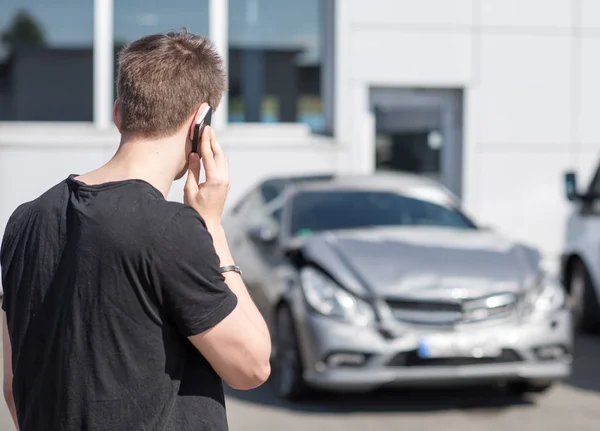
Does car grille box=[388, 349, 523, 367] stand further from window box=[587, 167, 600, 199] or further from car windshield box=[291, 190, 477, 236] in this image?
window box=[587, 167, 600, 199]

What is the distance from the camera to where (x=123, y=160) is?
7.18 feet

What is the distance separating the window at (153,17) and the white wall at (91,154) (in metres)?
1.28

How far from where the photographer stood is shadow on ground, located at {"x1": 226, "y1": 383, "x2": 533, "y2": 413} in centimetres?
699

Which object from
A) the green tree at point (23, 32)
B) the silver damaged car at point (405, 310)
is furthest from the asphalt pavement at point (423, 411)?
the green tree at point (23, 32)

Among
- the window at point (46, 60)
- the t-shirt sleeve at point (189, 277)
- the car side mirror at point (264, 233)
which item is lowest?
the car side mirror at point (264, 233)

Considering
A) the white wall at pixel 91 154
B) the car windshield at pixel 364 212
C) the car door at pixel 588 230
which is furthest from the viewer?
the white wall at pixel 91 154

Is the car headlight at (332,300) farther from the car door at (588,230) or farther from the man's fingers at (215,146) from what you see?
the man's fingers at (215,146)

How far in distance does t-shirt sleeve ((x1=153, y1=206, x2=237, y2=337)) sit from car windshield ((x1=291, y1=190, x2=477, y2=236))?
5.59 metres

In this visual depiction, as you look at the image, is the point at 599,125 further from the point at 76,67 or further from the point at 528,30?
the point at 76,67

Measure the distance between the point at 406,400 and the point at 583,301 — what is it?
11.0 ft

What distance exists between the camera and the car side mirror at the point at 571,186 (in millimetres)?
10203

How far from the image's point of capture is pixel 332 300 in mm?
6695

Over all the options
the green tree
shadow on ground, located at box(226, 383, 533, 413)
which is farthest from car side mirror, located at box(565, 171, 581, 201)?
the green tree

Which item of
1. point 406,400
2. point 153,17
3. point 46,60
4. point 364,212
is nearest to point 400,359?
point 406,400
